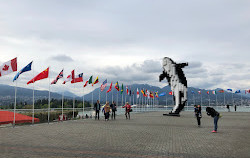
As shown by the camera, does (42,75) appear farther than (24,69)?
Yes

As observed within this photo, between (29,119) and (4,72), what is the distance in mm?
4476

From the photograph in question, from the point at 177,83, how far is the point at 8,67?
67.1 ft

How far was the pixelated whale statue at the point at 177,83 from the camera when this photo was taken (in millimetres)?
28875

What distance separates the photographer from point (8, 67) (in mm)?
15195

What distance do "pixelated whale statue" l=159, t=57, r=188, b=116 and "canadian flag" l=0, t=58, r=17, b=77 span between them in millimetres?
19951

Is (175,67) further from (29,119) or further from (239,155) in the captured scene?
(239,155)

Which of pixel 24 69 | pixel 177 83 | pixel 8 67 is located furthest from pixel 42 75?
pixel 177 83

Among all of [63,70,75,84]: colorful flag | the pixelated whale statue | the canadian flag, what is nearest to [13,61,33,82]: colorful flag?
the canadian flag

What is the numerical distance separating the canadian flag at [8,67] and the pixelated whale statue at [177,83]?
65.5 feet

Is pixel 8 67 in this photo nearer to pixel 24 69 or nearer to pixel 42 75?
pixel 24 69

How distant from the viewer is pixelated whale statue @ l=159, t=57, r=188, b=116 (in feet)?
94.7

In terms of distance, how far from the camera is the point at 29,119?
690 inches

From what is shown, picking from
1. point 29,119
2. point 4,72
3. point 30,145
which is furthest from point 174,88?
point 30,145

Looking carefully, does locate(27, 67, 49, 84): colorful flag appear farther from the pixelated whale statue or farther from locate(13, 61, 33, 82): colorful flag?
the pixelated whale statue
